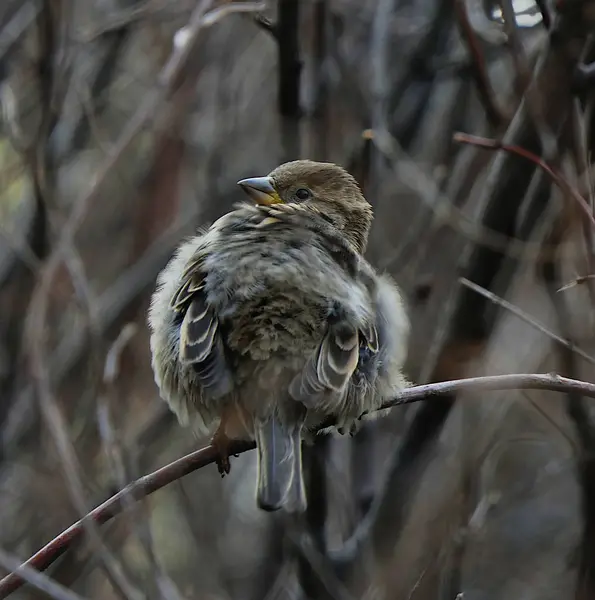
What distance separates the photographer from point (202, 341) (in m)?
3.69

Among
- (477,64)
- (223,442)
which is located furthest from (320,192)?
(223,442)

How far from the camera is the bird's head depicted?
4648 millimetres

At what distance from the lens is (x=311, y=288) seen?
383cm

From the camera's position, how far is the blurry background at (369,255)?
4.35m

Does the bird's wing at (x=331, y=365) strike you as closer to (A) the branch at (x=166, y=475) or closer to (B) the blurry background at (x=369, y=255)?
(A) the branch at (x=166, y=475)

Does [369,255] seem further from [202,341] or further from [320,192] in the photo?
[202,341]

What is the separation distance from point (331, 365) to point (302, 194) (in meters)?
1.28

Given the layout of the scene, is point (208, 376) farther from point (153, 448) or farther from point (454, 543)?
point (153, 448)

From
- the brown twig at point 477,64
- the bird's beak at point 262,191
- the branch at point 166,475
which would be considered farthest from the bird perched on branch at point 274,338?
the brown twig at point 477,64

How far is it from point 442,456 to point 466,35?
7.74 feet

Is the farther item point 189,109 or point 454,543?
point 189,109

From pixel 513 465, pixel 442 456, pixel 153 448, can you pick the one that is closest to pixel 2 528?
pixel 153 448

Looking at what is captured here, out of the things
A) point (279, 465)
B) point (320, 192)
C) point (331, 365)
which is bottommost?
point (279, 465)

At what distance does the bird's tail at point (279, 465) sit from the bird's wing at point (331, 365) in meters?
0.12
